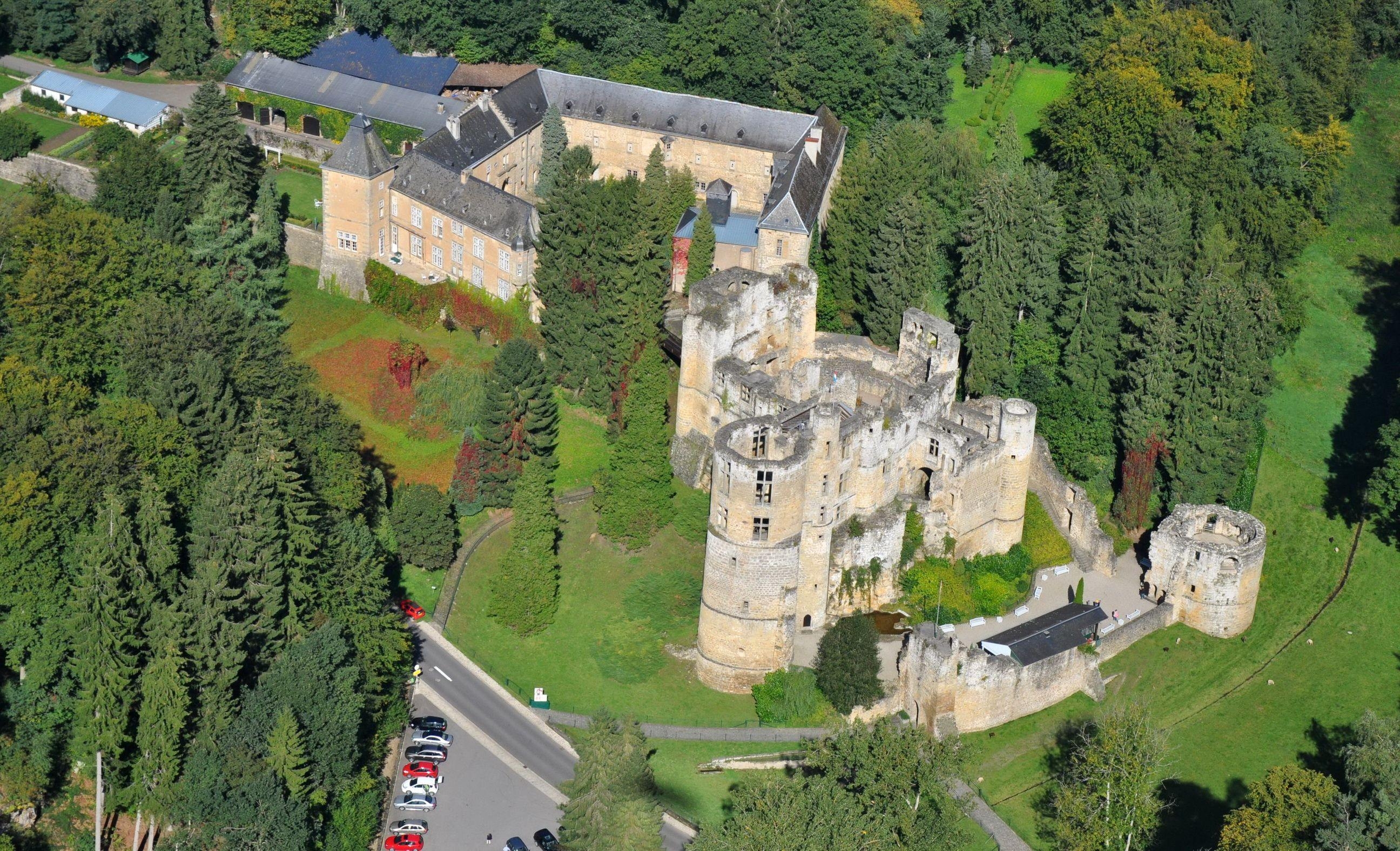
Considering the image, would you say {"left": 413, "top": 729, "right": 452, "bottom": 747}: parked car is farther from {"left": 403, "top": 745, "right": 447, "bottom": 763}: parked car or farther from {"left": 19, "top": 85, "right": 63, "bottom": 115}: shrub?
{"left": 19, "top": 85, "right": 63, "bottom": 115}: shrub

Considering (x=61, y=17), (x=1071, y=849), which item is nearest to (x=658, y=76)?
(x=61, y=17)

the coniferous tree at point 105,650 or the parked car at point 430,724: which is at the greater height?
the coniferous tree at point 105,650

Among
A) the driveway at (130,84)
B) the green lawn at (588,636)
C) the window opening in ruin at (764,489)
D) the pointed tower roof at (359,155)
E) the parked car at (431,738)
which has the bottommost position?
the parked car at (431,738)

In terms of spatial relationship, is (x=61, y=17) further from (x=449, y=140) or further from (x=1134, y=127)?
(x=1134, y=127)

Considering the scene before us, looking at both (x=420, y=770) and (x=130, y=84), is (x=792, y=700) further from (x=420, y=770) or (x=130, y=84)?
(x=130, y=84)

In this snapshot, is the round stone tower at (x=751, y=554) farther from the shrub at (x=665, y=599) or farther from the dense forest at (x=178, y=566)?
the dense forest at (x=178, y=566)

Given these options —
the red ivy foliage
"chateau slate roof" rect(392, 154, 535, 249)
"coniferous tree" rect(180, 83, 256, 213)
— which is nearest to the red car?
the red ivy foliage

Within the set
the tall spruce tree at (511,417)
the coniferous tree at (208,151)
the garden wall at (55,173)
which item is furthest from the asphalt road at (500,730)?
the garden wall at (55,173)

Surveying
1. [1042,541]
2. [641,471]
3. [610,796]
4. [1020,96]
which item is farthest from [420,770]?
[1020,96]
